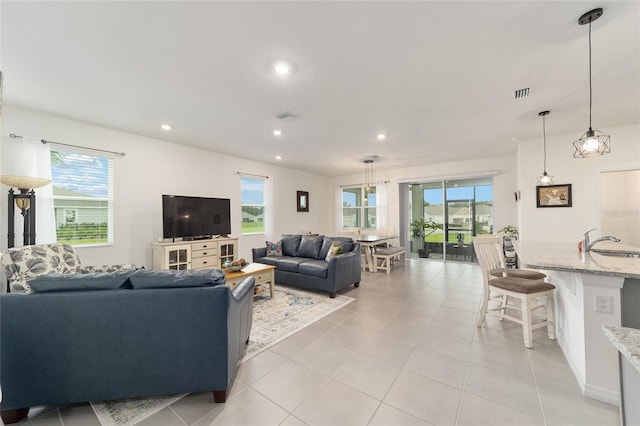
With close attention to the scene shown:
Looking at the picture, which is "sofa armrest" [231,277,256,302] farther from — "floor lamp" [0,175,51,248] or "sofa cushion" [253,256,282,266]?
"floor lamp" [0,175,51,248]

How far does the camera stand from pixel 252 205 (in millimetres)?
6402

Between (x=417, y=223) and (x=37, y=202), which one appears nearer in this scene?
(x=37, y=202)

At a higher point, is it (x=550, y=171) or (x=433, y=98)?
(x=433, y=98)

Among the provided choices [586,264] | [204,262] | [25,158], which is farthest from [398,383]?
[25,158]

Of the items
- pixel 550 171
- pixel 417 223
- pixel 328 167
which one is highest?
pixel 328 167

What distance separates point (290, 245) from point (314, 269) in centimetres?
125

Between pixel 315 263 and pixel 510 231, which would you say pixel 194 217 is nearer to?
pixel 315 263

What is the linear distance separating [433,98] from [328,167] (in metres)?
4.39

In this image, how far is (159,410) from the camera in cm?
169

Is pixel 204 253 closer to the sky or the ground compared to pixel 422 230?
closer to the ground

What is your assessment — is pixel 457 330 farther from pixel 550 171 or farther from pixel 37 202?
pixel 37 202

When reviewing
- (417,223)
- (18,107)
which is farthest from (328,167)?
(18,107)

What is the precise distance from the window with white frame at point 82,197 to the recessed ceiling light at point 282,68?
11.3 feet

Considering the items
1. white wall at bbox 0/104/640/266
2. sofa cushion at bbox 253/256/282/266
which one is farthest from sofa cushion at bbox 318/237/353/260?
white wall at bbox 0/104/640/266
